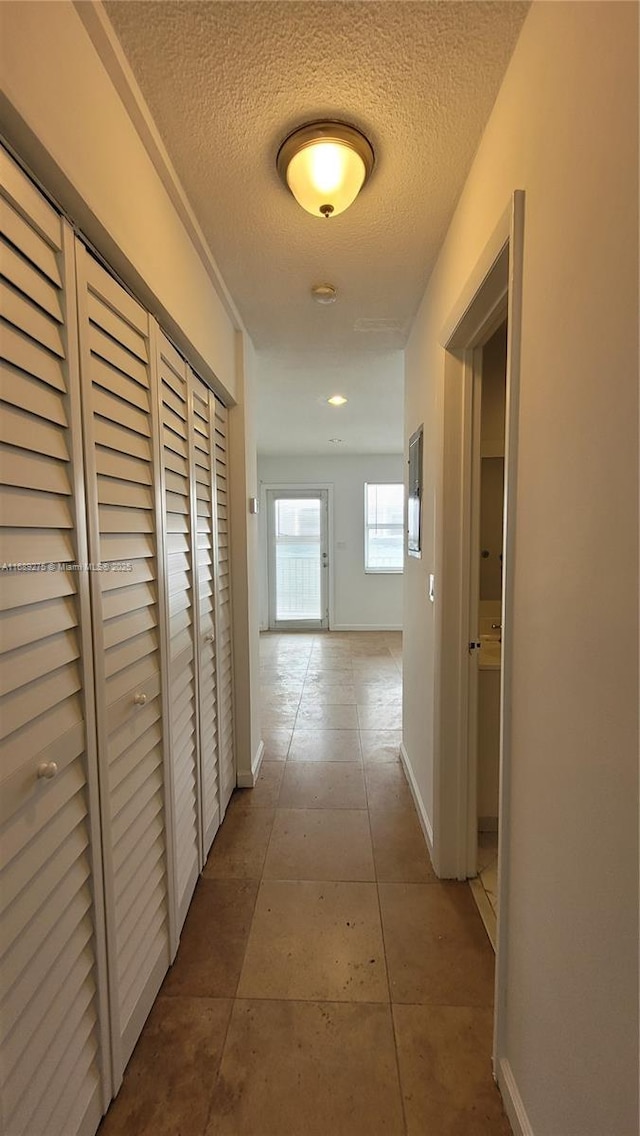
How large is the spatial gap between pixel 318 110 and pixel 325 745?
9.78 ft

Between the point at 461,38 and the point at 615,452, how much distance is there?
3.38ft

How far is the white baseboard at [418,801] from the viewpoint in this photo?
1.97 meters

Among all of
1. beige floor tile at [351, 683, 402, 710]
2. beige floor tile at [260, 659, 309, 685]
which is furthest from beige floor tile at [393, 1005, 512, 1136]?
beige floor tile at [260, 659, 309, 685]

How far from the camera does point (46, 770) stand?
2.59 feet

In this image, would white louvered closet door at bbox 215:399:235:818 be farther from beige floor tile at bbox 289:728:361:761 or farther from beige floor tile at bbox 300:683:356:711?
beige floor tile at bbox 300:683:356:711

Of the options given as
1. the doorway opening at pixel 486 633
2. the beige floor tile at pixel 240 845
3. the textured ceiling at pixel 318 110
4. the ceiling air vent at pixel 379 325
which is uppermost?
the ceiling air vent at pixel 379 325

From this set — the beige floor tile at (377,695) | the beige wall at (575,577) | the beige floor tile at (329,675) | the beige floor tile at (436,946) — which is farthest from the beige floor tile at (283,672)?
the beige wall at (575,577)

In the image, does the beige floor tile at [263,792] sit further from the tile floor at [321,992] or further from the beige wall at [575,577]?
the beige wall at [575,577]

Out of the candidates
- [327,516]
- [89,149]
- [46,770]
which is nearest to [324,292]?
[89,149]

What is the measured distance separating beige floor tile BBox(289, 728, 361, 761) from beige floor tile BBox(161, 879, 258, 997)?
3.52ft

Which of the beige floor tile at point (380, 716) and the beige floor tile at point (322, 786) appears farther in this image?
the beige floor tile at point (380, 716)

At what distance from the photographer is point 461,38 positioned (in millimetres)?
971

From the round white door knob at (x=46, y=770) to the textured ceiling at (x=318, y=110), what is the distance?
1.49 m

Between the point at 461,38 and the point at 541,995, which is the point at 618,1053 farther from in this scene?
the point at 461,38
